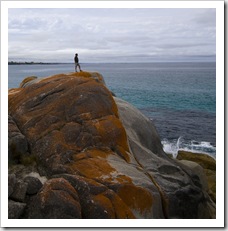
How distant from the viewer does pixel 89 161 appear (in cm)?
1298

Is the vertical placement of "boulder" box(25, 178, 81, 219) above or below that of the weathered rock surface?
above

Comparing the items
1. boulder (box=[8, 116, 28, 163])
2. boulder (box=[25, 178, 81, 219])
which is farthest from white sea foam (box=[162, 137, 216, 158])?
boulder (box=[25, 178, 81, 219])

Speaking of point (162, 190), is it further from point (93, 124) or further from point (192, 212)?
point (93, 124)

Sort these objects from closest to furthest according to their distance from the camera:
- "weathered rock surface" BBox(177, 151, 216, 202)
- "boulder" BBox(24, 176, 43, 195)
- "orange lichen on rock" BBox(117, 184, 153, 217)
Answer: "boulder" BBox(24, 176, 43, 195)
"orange lichen on rock" BBox(117, 184, 153, 217)
"weathered rock surface" BBox(177, 151, 216, 202)

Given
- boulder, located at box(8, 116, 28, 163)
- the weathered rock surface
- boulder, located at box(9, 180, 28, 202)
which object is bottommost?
the weathered rock surface

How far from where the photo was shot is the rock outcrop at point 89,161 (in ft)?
37.0

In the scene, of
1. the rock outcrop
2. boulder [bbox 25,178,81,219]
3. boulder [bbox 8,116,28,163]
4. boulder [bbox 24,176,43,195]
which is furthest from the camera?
boulder [bbox 8,116,28,163]

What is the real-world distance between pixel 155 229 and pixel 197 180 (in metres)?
6.30

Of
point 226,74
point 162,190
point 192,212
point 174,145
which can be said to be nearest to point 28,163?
point 162,190

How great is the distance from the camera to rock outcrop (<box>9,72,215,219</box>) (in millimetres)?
11273

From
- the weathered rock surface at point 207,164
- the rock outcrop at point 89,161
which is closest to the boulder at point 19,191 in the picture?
the rock outcrop at point 89,161

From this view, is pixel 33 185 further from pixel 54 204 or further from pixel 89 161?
pixel 89 161

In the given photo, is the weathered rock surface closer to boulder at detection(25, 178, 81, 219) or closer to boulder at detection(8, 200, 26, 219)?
boulder at detection(25, 178, 81, 219)

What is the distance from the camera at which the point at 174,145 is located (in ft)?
100
